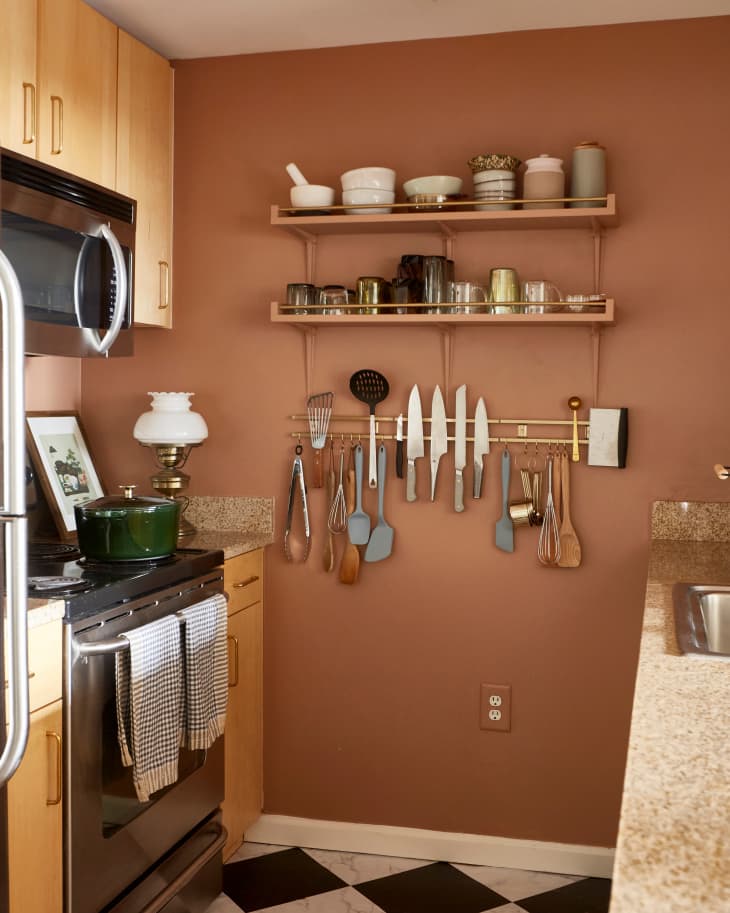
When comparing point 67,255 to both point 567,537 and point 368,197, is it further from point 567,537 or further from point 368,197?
point 567,537

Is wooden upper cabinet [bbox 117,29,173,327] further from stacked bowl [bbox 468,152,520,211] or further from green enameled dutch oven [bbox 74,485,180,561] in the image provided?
stacked bowl [bbox 468,152,520,211]

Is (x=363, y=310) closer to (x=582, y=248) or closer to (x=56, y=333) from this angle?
(x=582, y=248)

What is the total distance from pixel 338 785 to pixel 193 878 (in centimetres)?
67

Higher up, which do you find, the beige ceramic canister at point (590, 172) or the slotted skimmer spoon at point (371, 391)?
the beige ceramic canister at point (590, 172)

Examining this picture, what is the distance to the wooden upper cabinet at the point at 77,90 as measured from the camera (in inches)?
94.7

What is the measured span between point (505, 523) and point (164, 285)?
1.25 m

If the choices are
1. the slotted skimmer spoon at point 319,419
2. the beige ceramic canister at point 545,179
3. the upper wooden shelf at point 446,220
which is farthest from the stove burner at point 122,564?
the beige ceramic canister at point 545,179

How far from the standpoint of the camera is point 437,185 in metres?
2.77

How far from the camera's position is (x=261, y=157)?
122 inches

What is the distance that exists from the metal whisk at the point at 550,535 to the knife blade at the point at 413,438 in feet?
1.24

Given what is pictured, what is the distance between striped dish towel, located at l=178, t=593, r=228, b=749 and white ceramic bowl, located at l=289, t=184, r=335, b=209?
44.5 inches

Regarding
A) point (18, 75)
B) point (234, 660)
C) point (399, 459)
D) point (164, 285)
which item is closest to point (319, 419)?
point (399, 459)

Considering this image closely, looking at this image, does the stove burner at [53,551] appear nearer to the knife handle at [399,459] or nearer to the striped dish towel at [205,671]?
the striped dish towel at [205,671]

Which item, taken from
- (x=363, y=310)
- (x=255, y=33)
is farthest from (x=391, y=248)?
(x=255, y=33)
